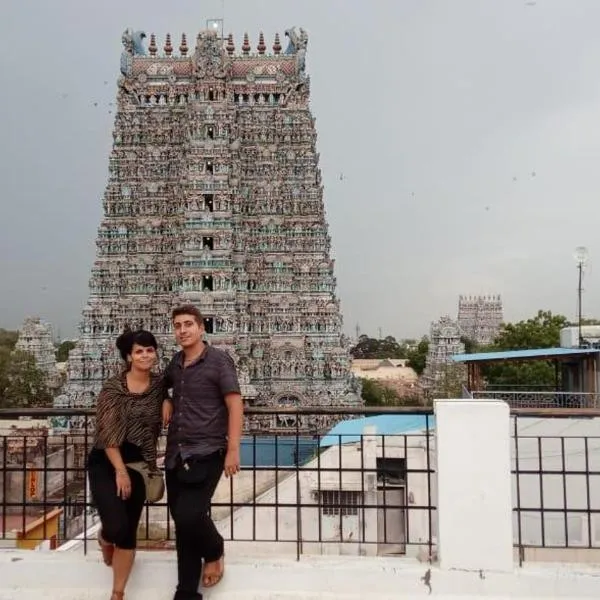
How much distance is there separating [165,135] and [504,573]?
30.3 metres

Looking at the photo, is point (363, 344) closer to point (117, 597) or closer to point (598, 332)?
point (598, 332)

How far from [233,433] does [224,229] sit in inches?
1019

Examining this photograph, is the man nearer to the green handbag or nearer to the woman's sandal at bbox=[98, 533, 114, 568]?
the green handbag

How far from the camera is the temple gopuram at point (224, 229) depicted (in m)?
29.2

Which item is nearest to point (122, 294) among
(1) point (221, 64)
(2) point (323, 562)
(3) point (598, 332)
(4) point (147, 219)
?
(4) point (147, 219)

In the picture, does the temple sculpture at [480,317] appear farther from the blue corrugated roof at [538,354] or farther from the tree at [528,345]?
the blue corrugated roof at [538,354]

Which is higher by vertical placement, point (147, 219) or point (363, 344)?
point (147, 219)

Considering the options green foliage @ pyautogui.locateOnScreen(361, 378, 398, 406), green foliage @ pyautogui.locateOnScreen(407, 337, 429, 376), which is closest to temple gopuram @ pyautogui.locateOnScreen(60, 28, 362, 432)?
green foliage @ pyautogui.locateOnScreen(361, 378, 398, 406)

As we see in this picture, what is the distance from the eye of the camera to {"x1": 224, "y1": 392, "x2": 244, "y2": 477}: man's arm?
156 inches

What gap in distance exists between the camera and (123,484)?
4020 mm

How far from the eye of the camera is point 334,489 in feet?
32.0

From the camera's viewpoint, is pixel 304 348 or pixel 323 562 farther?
pixel 304 348

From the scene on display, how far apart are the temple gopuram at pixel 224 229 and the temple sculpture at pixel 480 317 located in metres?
44.2

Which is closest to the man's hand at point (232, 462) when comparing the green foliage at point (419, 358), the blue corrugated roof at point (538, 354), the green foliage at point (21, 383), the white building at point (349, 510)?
the white building at point (349, 510)
